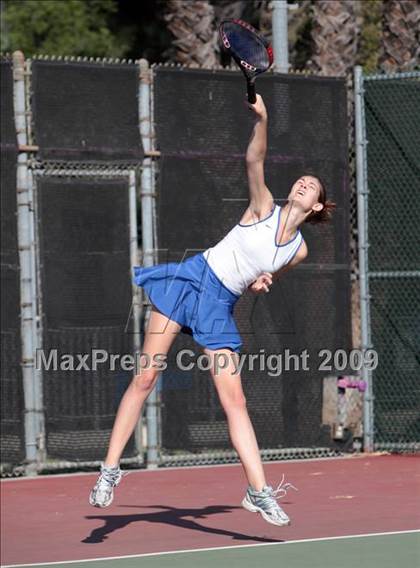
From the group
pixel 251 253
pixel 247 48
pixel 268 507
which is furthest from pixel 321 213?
pixel 268 507

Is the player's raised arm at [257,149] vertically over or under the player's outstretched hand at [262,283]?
over

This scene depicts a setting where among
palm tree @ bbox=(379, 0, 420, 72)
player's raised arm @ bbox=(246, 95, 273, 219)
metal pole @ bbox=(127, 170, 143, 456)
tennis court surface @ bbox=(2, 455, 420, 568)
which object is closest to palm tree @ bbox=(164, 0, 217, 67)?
palm tree @ bbox=(379, 0, 420, 72)

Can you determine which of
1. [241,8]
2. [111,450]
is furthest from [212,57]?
[111,450]

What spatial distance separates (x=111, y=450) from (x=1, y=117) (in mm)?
4306

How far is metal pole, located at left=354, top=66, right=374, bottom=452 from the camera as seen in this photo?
1180cm

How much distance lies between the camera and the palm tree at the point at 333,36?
17578 millimetres

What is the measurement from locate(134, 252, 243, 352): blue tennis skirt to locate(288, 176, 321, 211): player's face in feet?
2.00

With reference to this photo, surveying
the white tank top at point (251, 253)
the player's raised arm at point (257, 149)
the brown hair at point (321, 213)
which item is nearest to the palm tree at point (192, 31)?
the brown hair at point (321, 213)

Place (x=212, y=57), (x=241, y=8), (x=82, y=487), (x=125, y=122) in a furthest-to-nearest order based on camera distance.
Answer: (x=241, y=8)
(x=212, y=57)
(x=125, y=122)
(x=82, y=487)

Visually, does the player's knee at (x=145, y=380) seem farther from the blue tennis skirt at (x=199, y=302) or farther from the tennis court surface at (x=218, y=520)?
the tennis court surface at (x=218, y=520)

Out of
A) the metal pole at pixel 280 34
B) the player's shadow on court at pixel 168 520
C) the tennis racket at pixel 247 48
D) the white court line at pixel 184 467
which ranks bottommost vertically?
the white court line at pixel 184 467

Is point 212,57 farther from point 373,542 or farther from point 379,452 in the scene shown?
point 373,542

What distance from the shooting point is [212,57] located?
17.8m

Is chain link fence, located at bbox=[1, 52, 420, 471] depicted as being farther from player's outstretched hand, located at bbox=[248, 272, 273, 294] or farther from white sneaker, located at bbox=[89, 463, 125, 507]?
player's outstretched hand, located at bbox=[248, 272, 273, 294]
